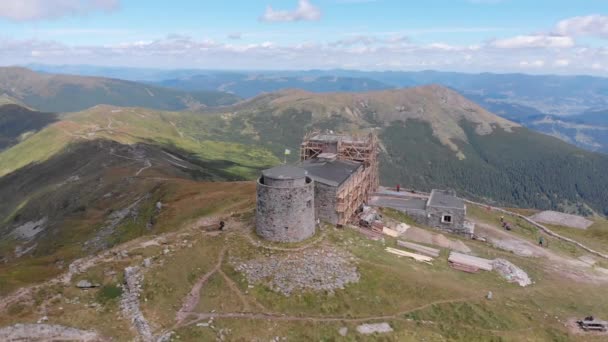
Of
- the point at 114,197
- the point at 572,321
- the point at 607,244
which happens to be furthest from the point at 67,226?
the point at 607,244

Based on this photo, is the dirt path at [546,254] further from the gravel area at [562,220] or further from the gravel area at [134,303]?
the gravel area at [134,303]

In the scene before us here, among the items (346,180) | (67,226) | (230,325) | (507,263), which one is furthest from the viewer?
(67,226)

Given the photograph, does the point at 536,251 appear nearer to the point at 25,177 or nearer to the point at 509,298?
the point at 509,298

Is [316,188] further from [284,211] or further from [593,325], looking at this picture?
[593,325]

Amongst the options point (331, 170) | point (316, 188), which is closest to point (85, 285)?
point (316, 188)

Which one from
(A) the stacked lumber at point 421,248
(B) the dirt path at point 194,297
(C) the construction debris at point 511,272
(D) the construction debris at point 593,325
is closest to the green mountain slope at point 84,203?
(B) the dirt path at point 194,297

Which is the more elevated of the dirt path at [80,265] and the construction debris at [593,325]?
the dirt path at [80,265]

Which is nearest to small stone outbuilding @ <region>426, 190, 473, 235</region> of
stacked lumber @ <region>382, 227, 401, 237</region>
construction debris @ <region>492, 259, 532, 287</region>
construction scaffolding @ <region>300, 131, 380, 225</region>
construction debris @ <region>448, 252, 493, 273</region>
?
construction scaffolding @ <region>300, 131, 380, 225</region>
